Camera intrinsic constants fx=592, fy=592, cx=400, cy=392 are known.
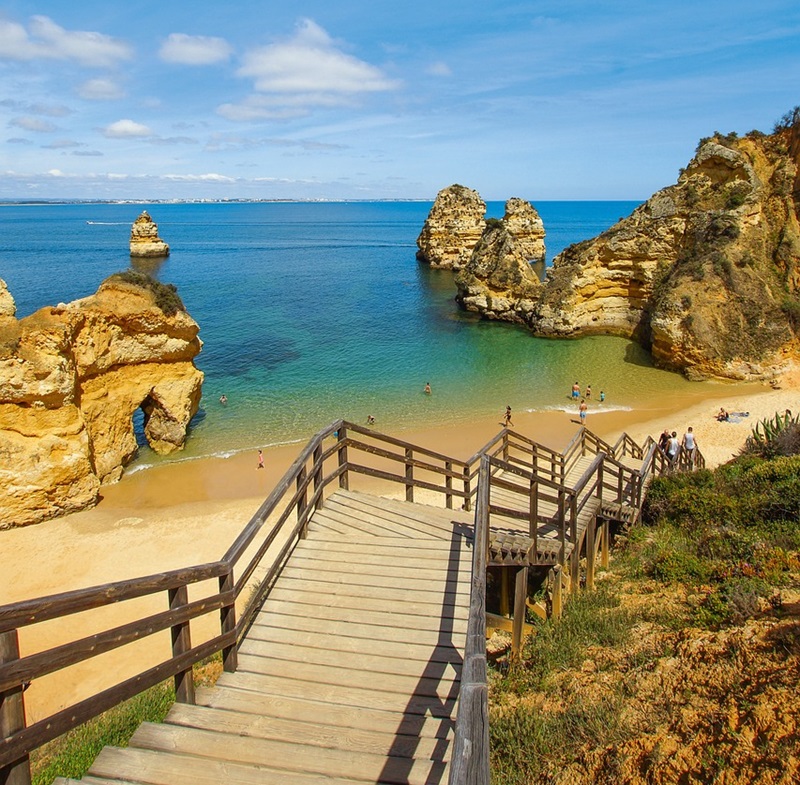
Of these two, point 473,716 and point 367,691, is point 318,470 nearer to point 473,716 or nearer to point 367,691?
point 367,691

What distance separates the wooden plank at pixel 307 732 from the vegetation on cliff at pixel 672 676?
141cm

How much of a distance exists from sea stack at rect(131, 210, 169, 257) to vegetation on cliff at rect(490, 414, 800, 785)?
309ft

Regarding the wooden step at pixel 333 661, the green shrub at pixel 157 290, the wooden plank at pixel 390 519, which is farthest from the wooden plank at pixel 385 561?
the green shrub at pixel 157 290

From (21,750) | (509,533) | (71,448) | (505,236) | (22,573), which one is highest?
(505,236)

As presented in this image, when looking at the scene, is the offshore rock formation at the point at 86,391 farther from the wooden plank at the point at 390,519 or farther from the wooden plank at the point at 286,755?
the wooden plank at the point at 286,755

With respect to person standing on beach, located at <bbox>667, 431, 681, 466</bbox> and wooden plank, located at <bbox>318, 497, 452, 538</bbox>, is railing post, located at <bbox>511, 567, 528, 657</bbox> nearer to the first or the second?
wooden plank, located at <bbox>318, 497, 452, 538</bbox>

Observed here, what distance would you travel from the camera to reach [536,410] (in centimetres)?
2783

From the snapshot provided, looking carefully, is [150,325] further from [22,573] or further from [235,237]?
[235,237]

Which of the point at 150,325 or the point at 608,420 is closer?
the point at 150,325

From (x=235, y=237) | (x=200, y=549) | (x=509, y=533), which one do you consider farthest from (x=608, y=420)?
(x=235, y=237)

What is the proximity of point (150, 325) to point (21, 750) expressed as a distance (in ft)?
64.1

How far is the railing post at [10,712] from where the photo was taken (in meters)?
2.98

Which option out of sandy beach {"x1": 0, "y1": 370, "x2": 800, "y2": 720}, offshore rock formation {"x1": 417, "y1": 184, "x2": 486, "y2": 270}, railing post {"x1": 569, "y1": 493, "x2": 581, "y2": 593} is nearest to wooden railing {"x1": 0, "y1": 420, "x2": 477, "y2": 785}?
railing post {"x1": 569, "y1": 493, "x2": 581, "y2": 593}

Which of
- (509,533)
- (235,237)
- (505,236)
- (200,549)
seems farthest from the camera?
(235,237)
